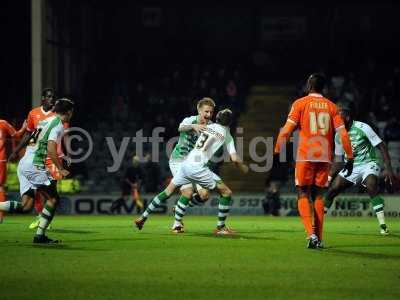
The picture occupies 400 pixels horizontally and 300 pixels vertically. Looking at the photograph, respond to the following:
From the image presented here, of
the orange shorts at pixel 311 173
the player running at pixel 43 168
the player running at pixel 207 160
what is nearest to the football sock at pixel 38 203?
the player running at pixel 43 168

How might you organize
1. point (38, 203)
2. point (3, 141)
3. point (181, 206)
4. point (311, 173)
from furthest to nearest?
point (3, 141), point (38, 203), point (181, 206), point (311, 173)

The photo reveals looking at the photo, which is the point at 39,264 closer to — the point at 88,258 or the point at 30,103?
the point at 88,258

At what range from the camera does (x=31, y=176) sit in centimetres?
1402

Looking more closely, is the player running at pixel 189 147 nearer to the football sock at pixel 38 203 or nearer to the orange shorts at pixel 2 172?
the football sock at pixel 38 203

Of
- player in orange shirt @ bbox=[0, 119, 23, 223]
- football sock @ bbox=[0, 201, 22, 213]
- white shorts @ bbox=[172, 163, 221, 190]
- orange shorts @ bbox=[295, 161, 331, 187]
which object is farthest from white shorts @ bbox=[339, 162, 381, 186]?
player in orange shirt @ bbox=[0, 119, 23, 223]

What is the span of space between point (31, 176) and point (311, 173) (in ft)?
14.3

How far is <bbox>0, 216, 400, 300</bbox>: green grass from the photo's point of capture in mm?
8852

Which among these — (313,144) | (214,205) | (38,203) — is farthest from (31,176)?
(214,205)

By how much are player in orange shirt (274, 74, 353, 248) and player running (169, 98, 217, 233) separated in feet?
8.76

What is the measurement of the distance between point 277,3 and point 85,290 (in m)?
26.4

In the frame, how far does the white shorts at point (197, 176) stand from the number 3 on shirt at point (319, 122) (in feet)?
9.23

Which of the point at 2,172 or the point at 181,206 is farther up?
the point at 2,172

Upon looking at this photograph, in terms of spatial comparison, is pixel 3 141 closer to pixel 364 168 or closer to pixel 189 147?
pixel 189 147

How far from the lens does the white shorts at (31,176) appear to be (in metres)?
13.8
